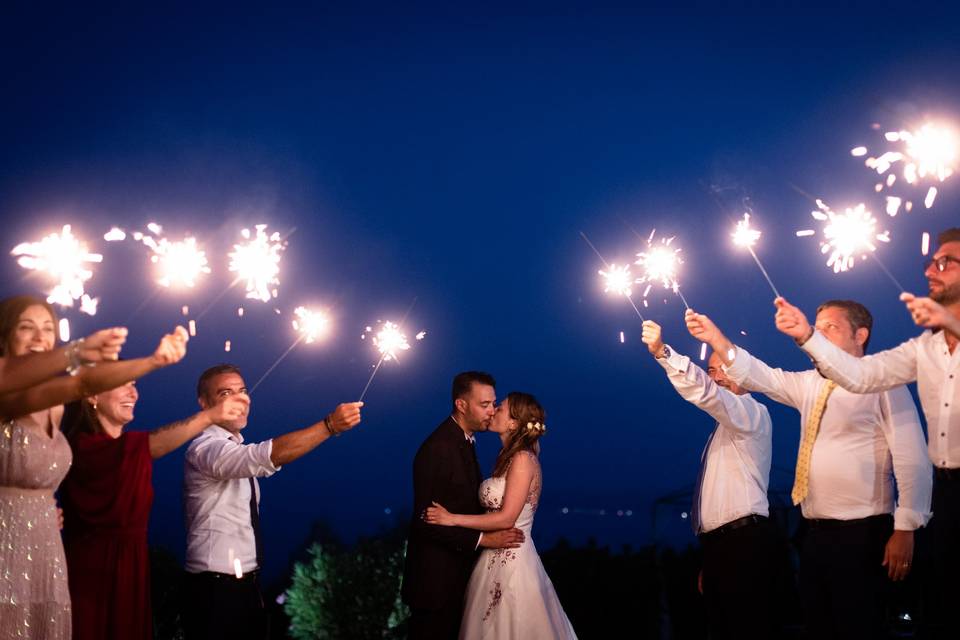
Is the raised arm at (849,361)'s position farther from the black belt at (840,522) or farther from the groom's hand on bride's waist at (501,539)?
the groom's hand on bride's waist at (501,539)

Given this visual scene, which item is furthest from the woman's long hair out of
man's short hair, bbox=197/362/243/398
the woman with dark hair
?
man's short hair, bbox=197/362/243/398

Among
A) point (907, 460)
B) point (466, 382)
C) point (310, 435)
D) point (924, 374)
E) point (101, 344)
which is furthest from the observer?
point (466, 382)

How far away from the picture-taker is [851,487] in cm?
467

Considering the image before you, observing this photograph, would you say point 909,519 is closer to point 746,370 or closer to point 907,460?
point 907,460

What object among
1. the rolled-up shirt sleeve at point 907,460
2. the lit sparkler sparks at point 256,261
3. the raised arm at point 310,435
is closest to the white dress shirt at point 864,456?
the rolled-up shirt sleeve at point 907,460

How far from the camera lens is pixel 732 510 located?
5.23 meters

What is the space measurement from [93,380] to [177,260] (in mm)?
2581

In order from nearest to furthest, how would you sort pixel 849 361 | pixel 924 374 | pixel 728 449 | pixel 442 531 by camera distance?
pixel 924 374 → pixel 849 361 → pixel 442 531 → pixel 728 449

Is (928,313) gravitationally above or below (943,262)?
below

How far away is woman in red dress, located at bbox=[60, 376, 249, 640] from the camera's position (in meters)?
3.91

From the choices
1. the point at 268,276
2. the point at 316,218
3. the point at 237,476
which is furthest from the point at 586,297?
the point at 237,476

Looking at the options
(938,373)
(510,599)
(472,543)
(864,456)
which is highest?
(938,373)

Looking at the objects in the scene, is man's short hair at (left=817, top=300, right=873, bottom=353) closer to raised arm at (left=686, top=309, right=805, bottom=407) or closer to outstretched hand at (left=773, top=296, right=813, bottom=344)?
raised arm at (left=686, top=309, right=805, bottom=407)

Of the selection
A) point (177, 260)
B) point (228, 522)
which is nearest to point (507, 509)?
point (228, 522)
